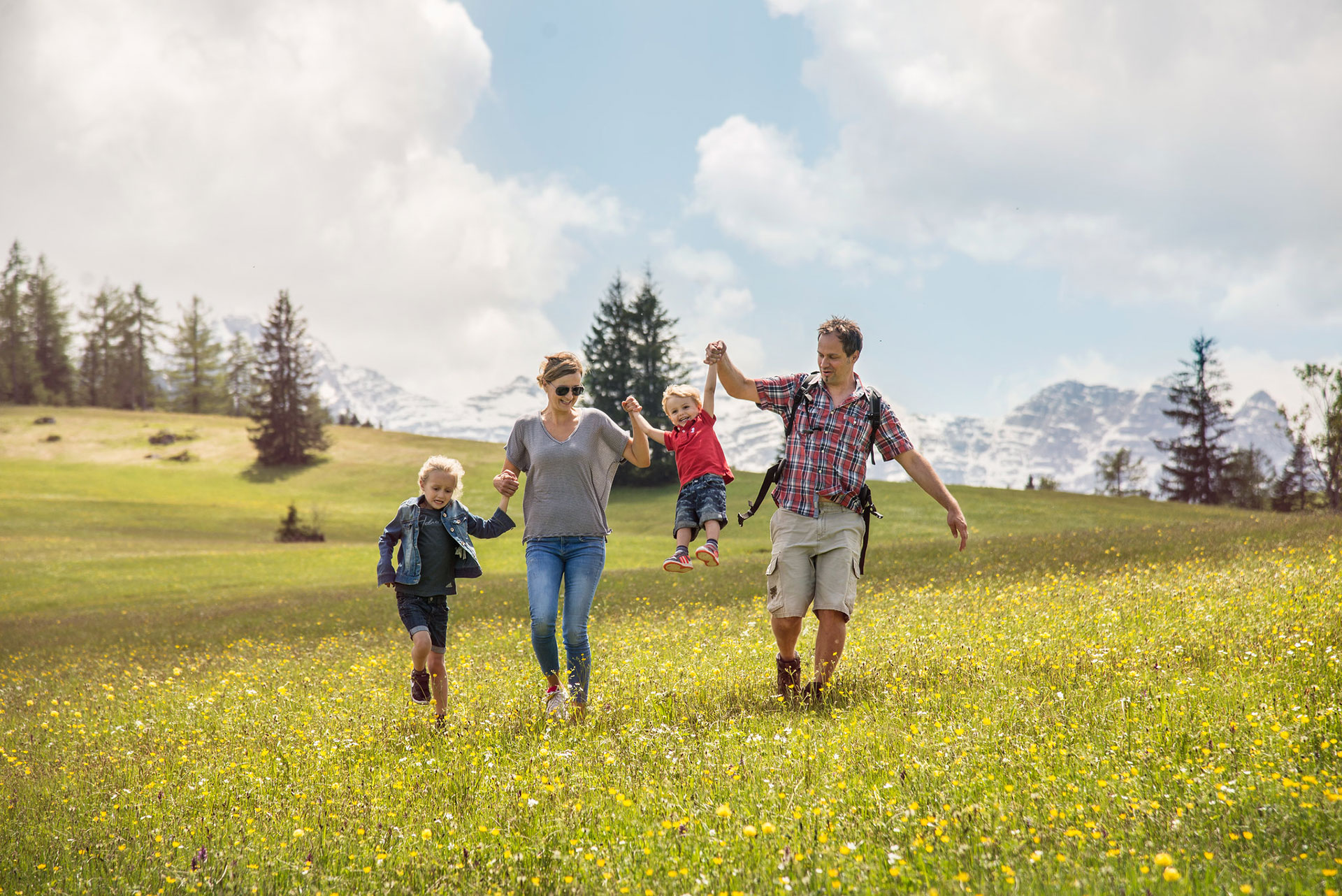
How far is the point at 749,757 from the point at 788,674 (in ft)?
6.03

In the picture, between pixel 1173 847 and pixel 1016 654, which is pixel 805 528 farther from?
pixel 1173 847

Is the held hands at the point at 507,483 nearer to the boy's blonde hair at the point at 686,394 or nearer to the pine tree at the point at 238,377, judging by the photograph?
the boy's blonde hair at the point at 686,394

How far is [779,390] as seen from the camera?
6.76 metres

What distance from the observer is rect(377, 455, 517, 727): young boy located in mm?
7074

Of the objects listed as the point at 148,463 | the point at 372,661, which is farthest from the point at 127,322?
the point at 372,661

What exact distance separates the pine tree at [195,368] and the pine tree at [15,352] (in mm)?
15315

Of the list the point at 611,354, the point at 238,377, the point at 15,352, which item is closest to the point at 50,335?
the point at 15,352

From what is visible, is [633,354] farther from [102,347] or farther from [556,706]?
[102,347]

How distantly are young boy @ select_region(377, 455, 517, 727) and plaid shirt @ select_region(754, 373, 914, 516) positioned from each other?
2336mm

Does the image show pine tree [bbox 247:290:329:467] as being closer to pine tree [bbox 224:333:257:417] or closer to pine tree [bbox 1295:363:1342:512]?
pine tree [bbox 224:333:257:417]

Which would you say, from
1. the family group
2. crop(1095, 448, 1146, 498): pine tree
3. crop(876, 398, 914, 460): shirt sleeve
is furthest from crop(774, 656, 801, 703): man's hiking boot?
crop(1095, 448, 1146, 498): pine tree

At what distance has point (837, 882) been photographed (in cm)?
355

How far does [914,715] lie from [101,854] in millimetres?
4878

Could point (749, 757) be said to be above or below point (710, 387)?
below
